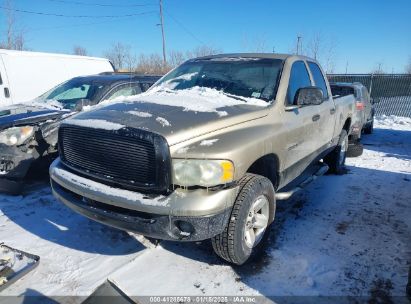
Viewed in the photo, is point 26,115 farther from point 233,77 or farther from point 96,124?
point 233,77

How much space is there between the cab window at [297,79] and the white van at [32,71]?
795 centimetres

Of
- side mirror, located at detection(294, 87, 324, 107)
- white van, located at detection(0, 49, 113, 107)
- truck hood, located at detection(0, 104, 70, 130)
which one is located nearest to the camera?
side mirror, located at detection(294, 87, 324, 107)

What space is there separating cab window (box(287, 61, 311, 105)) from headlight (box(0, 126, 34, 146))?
3607mm

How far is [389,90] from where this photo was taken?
17891mm

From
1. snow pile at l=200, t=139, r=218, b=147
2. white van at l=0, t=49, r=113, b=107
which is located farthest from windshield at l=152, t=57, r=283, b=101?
white van at l=0, t=49, r=113, b=107

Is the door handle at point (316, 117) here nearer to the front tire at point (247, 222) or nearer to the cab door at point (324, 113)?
the cab door at point (324, 113)

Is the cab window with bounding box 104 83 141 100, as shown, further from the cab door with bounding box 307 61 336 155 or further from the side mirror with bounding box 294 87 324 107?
the side mirror with bounding box 294 87 324 107

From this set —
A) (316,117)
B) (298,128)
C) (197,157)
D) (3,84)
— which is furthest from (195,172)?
(3,84)

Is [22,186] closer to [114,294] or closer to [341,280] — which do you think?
[114,294]

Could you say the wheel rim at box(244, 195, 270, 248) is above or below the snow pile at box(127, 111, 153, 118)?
below

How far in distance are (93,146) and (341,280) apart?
248 centimetres

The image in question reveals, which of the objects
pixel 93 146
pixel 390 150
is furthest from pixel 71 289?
pixel 390 150

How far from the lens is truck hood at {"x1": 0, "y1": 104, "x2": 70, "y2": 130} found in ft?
15.9

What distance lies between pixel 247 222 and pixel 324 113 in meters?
2.41
